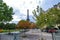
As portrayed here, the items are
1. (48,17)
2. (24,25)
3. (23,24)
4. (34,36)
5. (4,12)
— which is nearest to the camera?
(34,36)

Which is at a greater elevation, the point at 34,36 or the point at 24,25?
the point at 24,25

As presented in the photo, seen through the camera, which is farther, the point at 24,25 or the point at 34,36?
the point at 24,25

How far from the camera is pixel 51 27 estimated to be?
13438 mm

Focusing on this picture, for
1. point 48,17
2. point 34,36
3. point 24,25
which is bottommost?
point 34,36

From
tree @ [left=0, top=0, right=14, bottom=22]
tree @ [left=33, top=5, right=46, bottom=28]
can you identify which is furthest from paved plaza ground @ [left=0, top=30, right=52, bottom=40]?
tree @ [left=0, top=0, right=14, bottom=22]

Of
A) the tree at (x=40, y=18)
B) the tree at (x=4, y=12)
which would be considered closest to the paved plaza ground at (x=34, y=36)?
the tree at (x=40, y=18)

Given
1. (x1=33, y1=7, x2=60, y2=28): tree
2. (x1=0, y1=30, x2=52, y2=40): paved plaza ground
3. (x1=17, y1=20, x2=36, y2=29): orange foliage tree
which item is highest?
→ (x1=33, y1=7, x2=60, y2=28): tree

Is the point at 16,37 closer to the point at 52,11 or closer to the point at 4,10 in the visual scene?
the point at 52,11

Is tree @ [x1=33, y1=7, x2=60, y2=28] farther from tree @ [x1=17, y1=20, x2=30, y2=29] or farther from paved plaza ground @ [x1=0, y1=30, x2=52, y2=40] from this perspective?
paved plaza ground @ [x1=0, y1=30, x2=52, y2=40]

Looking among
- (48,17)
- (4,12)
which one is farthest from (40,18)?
(4,12)

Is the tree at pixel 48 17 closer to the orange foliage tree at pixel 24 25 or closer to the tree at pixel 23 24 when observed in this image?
the orange foliage tree at pixel 24 25

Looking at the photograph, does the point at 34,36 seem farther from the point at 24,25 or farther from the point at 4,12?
the point at 4,12

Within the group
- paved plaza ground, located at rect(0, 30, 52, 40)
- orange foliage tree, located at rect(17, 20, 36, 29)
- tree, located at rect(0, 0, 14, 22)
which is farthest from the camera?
tree, located at rect(0, 0, 14, 22)

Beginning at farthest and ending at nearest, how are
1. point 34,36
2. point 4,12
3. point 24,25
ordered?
1. point 4,12
2. point 24,25
3. point 34,36
